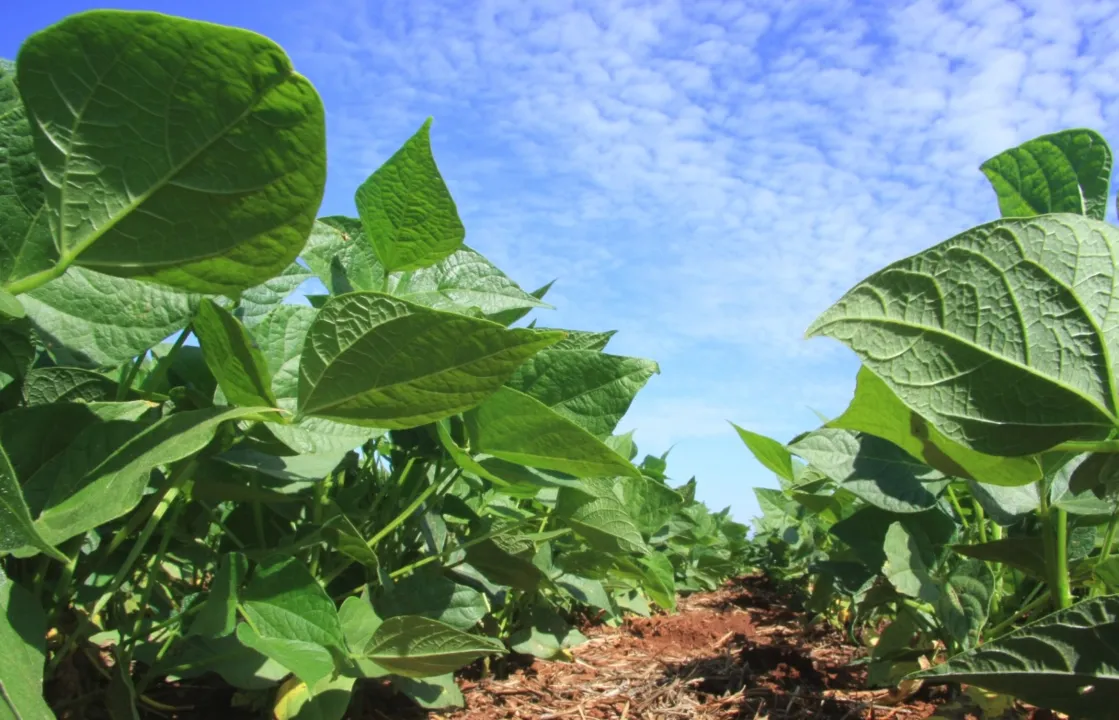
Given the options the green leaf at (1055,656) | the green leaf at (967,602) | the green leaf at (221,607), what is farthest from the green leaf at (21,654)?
the green leaf at (967,602)

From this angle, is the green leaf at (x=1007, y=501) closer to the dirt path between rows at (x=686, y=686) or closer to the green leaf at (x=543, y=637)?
the dirt path between rows at (x=686, y=686)

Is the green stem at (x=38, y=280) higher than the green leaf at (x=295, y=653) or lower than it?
higher

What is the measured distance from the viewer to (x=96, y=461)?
73cm

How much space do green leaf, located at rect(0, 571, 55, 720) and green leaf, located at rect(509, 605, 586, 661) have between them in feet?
5.21

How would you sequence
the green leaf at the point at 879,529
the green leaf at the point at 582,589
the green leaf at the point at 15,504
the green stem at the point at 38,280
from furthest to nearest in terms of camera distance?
the green leaf at the point at 582,589 < the green leaf at the point at 879,529 < the green stem at the point at 38,280 < the green leaf at the point at 15,504

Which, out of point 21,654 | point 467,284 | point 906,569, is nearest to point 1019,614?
point 906,569

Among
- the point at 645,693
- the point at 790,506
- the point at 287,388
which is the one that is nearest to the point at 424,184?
the point at 287,388

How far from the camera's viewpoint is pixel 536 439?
0.91 meters

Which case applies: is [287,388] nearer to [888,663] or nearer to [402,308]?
[402,308]

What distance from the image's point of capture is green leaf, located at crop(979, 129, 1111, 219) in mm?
1037

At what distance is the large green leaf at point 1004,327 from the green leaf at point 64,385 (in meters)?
0.75

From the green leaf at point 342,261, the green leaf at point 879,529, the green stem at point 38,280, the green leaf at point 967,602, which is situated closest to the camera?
the green stem at point 38,280

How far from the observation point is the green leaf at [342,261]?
3.80 feet

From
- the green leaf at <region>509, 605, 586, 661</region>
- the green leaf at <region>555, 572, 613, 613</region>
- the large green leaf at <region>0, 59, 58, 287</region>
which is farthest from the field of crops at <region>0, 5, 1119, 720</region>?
the green leaf at <region>509, 605, 586, 661</region>
